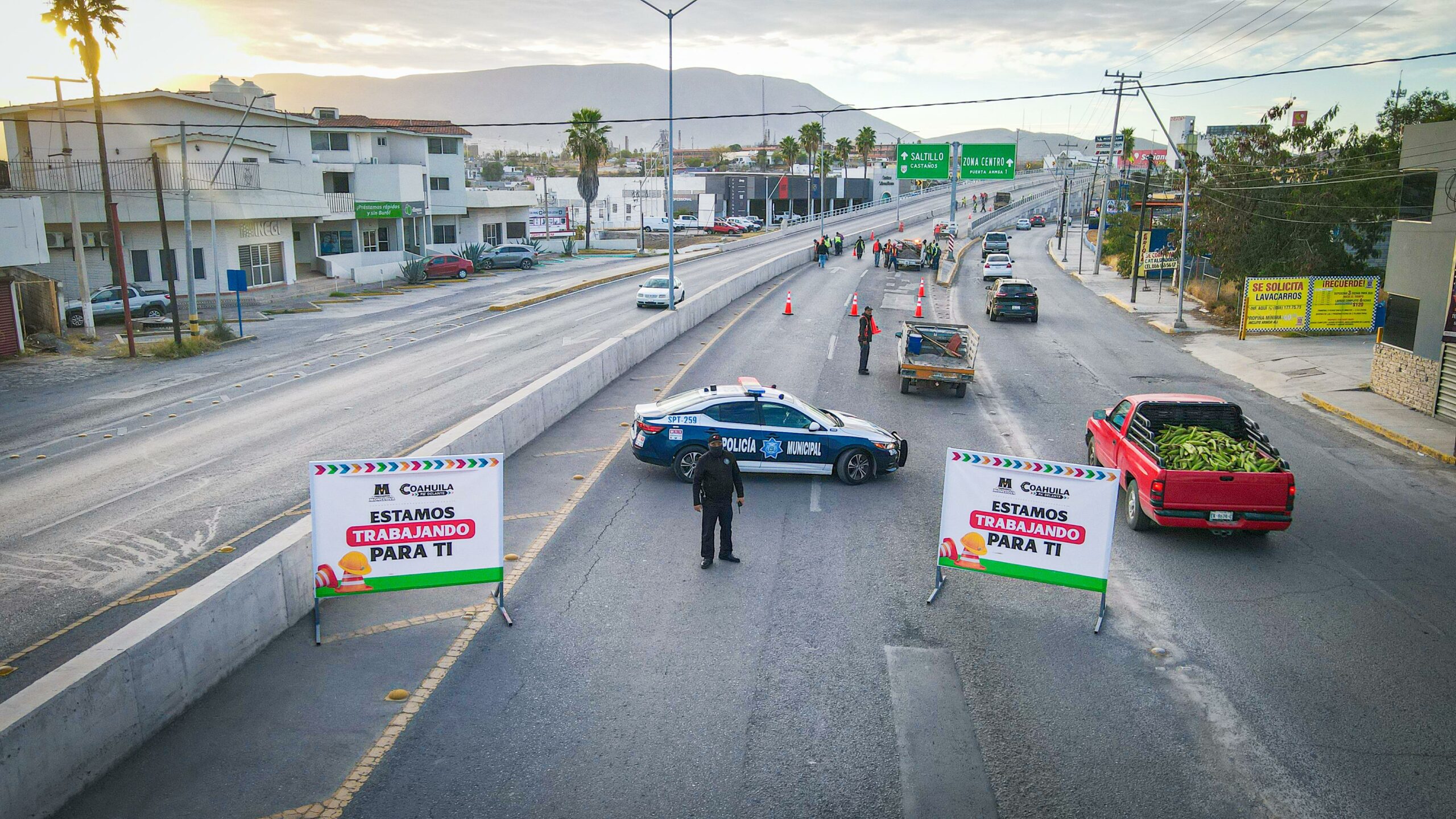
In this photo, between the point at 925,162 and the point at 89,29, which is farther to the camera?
the point at 925,162

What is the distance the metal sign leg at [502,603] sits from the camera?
30.3 ft

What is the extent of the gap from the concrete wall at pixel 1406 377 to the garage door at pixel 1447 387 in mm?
97

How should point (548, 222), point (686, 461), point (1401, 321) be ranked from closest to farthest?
point (686, 461)
point (1401, 321)
point (548, 222)

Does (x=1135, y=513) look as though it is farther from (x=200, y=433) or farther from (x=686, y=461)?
(x=200, y=433)

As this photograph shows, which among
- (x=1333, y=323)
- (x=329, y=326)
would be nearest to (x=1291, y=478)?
(x=1333, y=323)

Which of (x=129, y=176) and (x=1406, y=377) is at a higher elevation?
(x=129, y=176)

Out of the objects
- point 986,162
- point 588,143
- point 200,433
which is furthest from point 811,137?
point 200,433

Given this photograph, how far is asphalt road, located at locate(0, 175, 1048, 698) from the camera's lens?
416 inches

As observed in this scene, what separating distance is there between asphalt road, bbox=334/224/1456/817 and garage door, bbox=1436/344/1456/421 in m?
6.43

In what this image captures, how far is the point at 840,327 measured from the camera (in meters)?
32.6

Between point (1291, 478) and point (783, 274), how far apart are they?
42.1 metres

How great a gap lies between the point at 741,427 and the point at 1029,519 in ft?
18.1

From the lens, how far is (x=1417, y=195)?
2512 cm

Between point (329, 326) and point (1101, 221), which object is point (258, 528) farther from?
point (1101, 221)
